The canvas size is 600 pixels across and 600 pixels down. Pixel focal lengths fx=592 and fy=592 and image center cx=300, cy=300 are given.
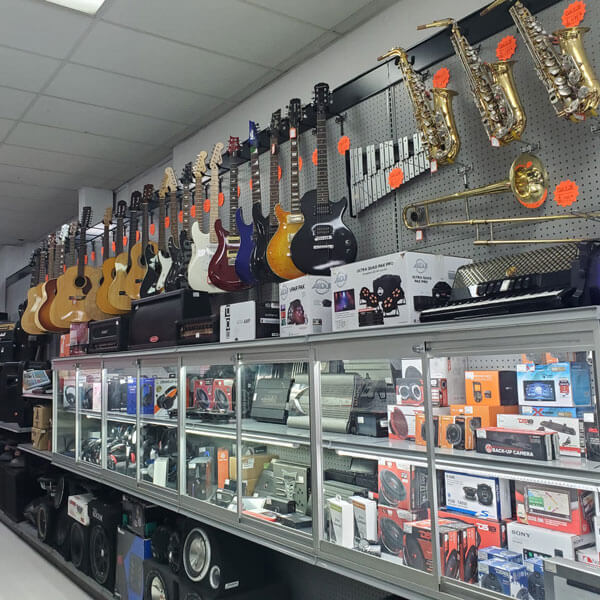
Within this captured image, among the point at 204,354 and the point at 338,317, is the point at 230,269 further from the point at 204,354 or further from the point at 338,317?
the point at 338,317

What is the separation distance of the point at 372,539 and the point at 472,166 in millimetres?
1444

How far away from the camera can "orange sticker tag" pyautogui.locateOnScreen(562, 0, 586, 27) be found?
6.31ft

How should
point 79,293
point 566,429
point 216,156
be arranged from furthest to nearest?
point 79,293 < point 216,156 < point 566,429

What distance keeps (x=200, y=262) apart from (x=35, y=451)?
2.79m

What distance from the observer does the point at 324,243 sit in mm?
2605

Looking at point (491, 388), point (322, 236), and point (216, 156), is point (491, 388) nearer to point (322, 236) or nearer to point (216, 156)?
point (322, 236)

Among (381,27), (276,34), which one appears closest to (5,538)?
(276,34)

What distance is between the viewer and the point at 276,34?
3027 millimetres

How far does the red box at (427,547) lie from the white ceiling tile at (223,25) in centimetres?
230

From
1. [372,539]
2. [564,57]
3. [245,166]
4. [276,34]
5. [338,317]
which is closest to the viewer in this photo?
[564,57]

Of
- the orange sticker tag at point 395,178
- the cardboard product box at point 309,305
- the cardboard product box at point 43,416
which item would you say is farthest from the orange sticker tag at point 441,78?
the cardboard product box at point 43,416

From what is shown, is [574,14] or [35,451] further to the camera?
[35,451]

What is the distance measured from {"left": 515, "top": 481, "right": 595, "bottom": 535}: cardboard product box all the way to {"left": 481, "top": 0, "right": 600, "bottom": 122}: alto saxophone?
1.13 m

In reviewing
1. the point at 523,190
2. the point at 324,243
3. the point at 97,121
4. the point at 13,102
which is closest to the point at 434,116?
the point at 523,190
